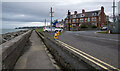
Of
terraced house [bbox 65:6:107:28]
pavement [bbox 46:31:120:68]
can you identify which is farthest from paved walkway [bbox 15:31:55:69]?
terraced house [bbox 65:6:107:28]

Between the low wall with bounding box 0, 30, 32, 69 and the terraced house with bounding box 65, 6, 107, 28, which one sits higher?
the terraced house with bounding box 65, 6, 107, 28

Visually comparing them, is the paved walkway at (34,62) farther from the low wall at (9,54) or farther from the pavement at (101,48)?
the pavement at (101,48)

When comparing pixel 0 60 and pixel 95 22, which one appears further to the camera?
pixel 95 22

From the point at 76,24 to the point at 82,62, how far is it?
6977 centimetres

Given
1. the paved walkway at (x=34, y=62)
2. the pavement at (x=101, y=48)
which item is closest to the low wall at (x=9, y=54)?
the paved walkway at (x=34, y=62)

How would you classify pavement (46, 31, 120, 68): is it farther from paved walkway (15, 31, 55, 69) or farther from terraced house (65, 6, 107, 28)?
terraced house (65, 6, 107, 28)

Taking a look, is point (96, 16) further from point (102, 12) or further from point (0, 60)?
point (0, 60)

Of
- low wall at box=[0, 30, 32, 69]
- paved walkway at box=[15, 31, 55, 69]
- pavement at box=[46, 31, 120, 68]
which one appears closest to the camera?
low wall at box=[0, 30, 32, 69]

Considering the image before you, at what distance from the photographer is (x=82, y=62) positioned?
2871 mm

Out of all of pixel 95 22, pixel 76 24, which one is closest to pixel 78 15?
pixel 76 24

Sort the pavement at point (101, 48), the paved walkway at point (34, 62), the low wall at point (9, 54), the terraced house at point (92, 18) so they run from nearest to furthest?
the low wall at point (9, 54), the paved walkway at point (34, 62), the pavement at point (101, 48), the terraced house at point (92, 18)

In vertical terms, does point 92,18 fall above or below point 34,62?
above

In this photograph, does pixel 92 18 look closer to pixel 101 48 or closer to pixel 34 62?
pixel 101 48

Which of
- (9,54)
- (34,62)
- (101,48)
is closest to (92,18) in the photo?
(101,48)
